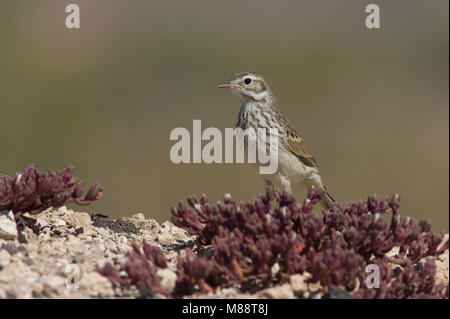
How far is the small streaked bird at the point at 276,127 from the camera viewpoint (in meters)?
9.36

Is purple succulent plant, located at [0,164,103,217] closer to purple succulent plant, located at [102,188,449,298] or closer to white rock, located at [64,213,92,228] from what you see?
white rock, located at [64,213,92,228]

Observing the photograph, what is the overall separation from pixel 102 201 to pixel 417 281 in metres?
10.3

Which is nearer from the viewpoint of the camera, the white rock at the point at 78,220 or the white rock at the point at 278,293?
the white rock at the point at 278,293

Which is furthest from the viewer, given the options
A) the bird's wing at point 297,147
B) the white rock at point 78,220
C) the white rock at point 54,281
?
the bird's wing at point 297,147

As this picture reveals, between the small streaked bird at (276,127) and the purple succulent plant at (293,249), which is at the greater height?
the small streaked bird at (276,127)

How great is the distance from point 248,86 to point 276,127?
2.77ft

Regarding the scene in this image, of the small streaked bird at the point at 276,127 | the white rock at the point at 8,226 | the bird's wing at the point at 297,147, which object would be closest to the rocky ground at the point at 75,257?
the white rock at the point at 8,226

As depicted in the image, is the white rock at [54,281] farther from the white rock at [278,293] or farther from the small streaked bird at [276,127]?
the small streaked bird at [276,127]

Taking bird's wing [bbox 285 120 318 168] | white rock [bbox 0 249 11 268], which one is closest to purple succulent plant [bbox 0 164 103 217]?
white rock [bbox 0 249 11 268]

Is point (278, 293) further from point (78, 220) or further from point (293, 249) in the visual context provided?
point (78, 220)

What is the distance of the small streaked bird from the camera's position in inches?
368

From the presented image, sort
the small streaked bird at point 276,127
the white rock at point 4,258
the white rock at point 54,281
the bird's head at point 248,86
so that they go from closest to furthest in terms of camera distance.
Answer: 1. the white rock at point 54,281
2. the white rock at point 4,258
3. the small streaked bird at point 276,127
4. the bird's head at point 248,86
